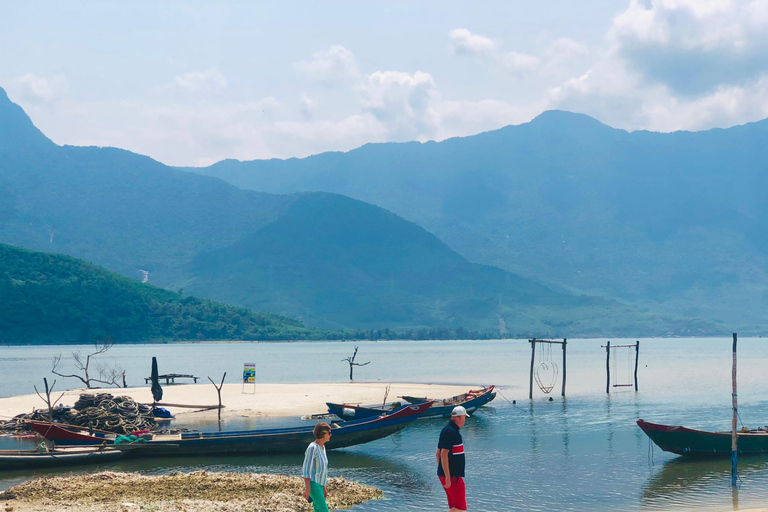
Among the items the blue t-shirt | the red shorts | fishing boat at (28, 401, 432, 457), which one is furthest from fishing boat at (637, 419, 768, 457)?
the blue t-shirt

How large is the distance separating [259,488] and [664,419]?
28609 millimetres

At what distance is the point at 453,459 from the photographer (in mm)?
14266

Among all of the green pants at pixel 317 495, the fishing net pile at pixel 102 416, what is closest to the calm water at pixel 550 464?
the fishing net pile at pixel 102 416

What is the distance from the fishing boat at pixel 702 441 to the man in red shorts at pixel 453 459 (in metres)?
15.3

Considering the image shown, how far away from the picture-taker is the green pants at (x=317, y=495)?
1420cm

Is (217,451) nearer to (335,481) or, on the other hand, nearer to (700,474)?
(335,481)

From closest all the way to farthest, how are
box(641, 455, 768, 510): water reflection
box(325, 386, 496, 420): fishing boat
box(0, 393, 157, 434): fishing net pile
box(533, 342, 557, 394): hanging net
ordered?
1. box(641, 455, 768, 510): water reflection
2. box(0, 393, 157, 434): fishing net pile
3. box(325, 386, 496, 420): fishing boat
4. box(533, 342, 557, 394): hanging net

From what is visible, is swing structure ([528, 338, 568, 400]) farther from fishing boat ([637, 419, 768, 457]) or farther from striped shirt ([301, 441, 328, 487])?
striped shirt ([301, 441, 328, 487])

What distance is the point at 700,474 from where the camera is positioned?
2581 centimetres

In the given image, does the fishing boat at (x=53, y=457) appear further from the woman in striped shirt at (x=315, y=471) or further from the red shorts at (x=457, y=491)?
the red shorts at (x=457, y=491)

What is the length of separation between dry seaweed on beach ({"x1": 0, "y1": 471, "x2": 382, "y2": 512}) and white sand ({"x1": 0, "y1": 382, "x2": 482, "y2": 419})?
19.3m

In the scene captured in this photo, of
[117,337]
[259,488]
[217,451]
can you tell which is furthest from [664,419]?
[117,337]

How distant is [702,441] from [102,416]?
23.3 m

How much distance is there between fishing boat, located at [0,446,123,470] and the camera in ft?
80.8
